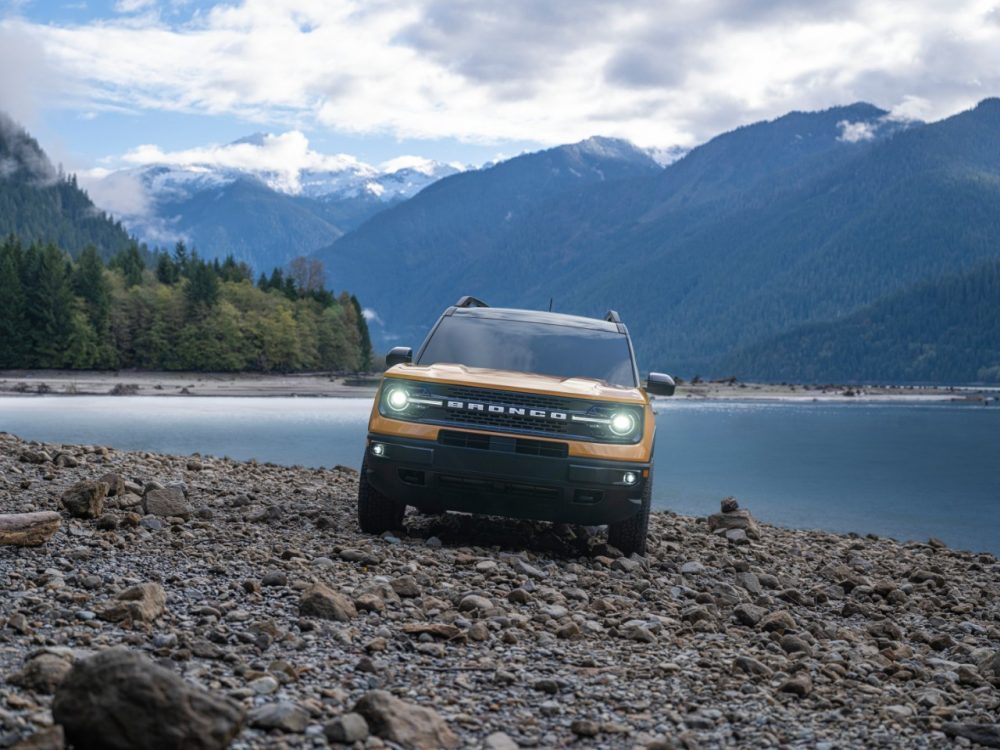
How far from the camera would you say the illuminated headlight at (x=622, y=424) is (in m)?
9.53

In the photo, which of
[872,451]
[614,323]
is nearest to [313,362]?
[872,451]

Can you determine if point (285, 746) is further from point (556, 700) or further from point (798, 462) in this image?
point (798, 462)

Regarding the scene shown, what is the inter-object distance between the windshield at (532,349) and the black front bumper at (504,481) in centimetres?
162

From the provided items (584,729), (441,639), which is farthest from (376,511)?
(584,729)

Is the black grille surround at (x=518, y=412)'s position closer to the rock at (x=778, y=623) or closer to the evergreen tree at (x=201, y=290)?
the rock at (x=778, y=623)

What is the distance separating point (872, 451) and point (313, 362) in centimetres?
8802

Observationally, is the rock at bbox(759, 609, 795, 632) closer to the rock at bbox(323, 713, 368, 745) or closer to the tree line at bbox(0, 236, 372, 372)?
the rock at bbox(323, 713, 368, 745)

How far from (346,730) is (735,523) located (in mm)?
10691

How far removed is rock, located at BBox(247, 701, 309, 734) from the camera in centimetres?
482

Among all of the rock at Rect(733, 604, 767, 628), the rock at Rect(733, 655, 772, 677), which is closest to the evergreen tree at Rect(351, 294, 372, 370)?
the rock at Rect(733, 604, 767, 628)

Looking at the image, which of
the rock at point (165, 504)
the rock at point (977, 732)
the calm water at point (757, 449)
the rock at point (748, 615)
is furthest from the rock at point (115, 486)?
the calm water at point (757, 449)

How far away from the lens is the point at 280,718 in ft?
15.9

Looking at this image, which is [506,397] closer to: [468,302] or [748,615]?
[748,615]

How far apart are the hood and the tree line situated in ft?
353
